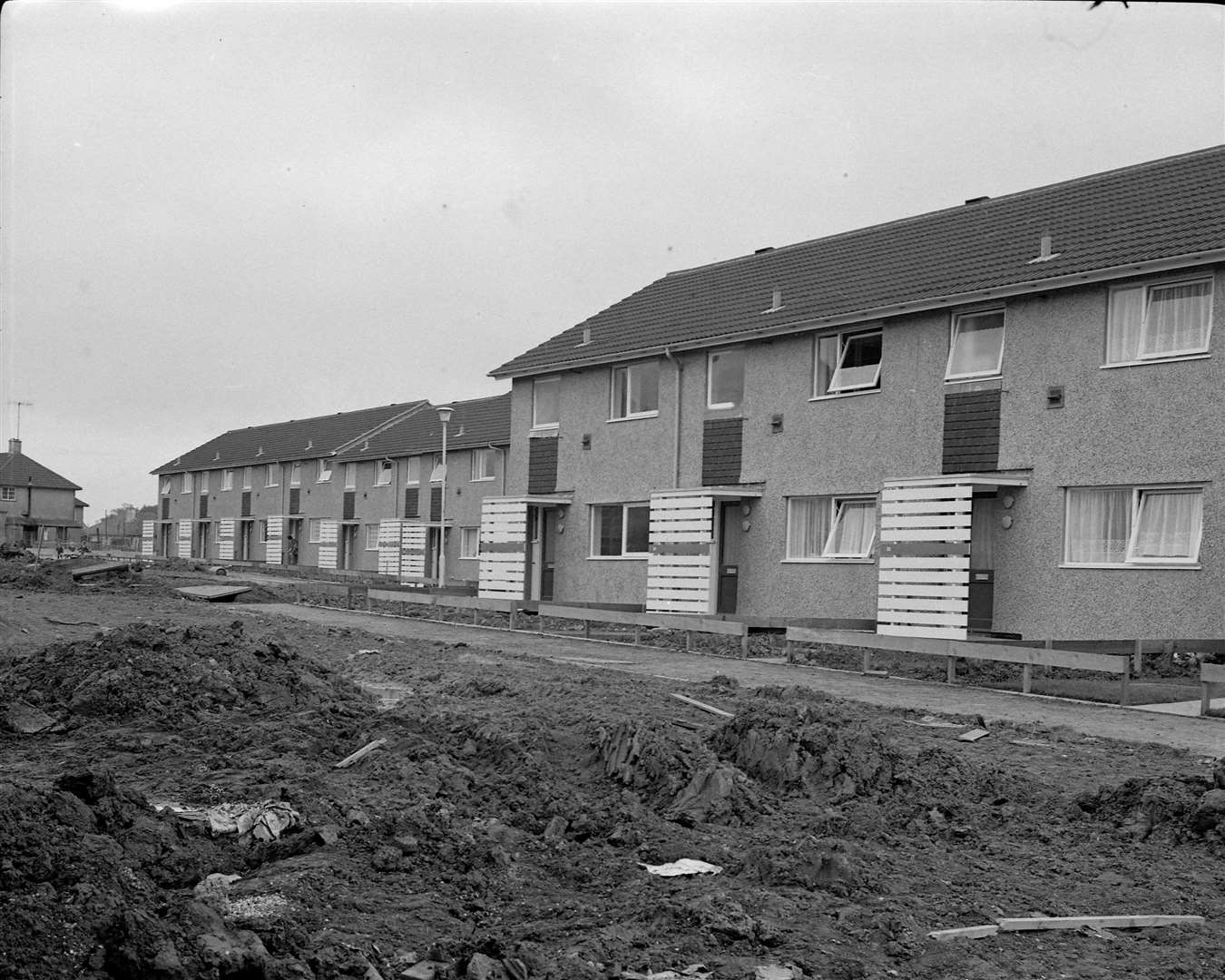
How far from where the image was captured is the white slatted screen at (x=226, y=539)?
69.2m

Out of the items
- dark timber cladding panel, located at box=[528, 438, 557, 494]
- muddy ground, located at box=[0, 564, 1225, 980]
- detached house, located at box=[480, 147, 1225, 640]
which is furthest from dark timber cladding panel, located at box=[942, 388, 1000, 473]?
dark timber cladding panel, located at box=[528, 438, 557, 494]

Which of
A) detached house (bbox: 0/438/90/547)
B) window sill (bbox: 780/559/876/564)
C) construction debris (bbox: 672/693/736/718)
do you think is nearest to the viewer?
construction debris (bbox: 672/693/736/718)

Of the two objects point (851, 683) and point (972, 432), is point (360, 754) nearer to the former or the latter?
point (851, 683)

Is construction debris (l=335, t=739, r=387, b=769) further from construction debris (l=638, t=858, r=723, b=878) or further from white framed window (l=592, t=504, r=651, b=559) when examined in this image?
white framed window (l=592, t=504, r=651, b=559)

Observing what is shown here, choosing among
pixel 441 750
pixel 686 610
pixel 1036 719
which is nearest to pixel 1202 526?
pixel 1036 719

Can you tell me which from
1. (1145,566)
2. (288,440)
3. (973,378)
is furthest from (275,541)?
(1145,566)

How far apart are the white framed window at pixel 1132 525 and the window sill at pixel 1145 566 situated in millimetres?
18

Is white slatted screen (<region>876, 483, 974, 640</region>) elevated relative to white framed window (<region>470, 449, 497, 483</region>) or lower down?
lower down

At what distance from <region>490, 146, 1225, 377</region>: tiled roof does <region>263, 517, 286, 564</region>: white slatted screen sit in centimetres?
3617

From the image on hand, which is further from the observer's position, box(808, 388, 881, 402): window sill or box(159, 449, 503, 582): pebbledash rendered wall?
box(159, 449, 503, 582): pebbledash rendered wall

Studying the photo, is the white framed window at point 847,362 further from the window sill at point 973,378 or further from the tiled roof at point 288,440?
the tiled roof at point 288,440

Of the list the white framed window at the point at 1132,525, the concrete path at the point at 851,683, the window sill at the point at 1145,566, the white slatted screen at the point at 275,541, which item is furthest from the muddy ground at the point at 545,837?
the white slatted screen at the point at 275,541

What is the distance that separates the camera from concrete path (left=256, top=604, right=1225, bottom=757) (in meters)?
12.3

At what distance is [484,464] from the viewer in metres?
47.6
